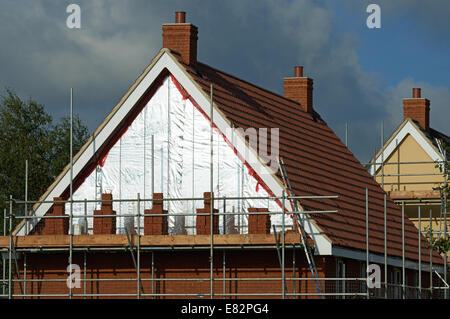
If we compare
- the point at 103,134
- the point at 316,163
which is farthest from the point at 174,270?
the point at 316,163

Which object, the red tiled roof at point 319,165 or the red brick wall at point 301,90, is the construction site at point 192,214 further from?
the red brick wall at point 301,90

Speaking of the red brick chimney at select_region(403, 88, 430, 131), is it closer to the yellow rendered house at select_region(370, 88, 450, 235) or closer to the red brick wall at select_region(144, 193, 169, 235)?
the yellow rendered house at select_region(370, 88, 450, 235)

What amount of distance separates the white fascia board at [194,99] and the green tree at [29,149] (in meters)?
19.9

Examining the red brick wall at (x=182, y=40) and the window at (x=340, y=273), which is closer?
the window at (x=340, y=273)

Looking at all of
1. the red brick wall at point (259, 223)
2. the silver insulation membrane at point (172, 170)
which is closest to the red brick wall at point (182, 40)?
the silver insulation membrane at point (172, 170)

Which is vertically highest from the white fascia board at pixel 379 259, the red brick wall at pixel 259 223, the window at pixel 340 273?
the red brick wall at pixel 259 223

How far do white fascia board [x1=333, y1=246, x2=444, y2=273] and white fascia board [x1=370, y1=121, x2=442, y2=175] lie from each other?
8.30m

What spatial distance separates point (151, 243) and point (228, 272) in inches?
75.9

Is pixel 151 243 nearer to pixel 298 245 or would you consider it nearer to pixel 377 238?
pixel 298 245

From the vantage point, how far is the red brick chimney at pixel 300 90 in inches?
1383

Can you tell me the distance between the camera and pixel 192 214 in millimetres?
25188

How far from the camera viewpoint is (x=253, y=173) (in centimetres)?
2645
